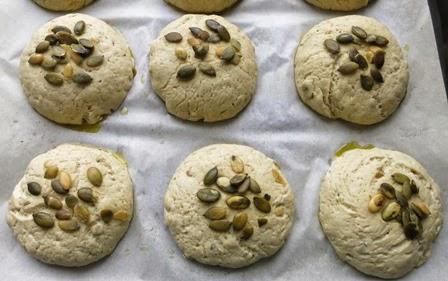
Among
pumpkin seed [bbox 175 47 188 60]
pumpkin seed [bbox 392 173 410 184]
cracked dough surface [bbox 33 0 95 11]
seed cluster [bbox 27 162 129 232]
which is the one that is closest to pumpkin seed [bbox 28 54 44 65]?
cracked dough surface [bbox 33 0 95 11]

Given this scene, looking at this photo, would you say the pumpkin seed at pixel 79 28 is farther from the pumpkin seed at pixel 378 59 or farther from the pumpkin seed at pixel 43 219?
the pumpkin seed at pixel 378 59

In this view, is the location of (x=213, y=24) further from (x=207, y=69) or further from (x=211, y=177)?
(x=211, y=177)

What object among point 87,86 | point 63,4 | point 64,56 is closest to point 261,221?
point 87,86

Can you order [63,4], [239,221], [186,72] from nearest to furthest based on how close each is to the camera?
[239,221] → [186,72] → [63,4]

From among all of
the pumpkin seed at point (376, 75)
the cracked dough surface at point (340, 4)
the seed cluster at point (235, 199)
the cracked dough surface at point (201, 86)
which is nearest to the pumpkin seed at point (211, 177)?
the seed cluster at point (235, 199)

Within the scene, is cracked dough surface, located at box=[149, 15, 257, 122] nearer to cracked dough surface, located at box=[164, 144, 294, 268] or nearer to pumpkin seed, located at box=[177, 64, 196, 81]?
pumpkin seed, located at box=[177, 64, 196, 81]

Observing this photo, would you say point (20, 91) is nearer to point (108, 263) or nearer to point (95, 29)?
point (95, 29)
